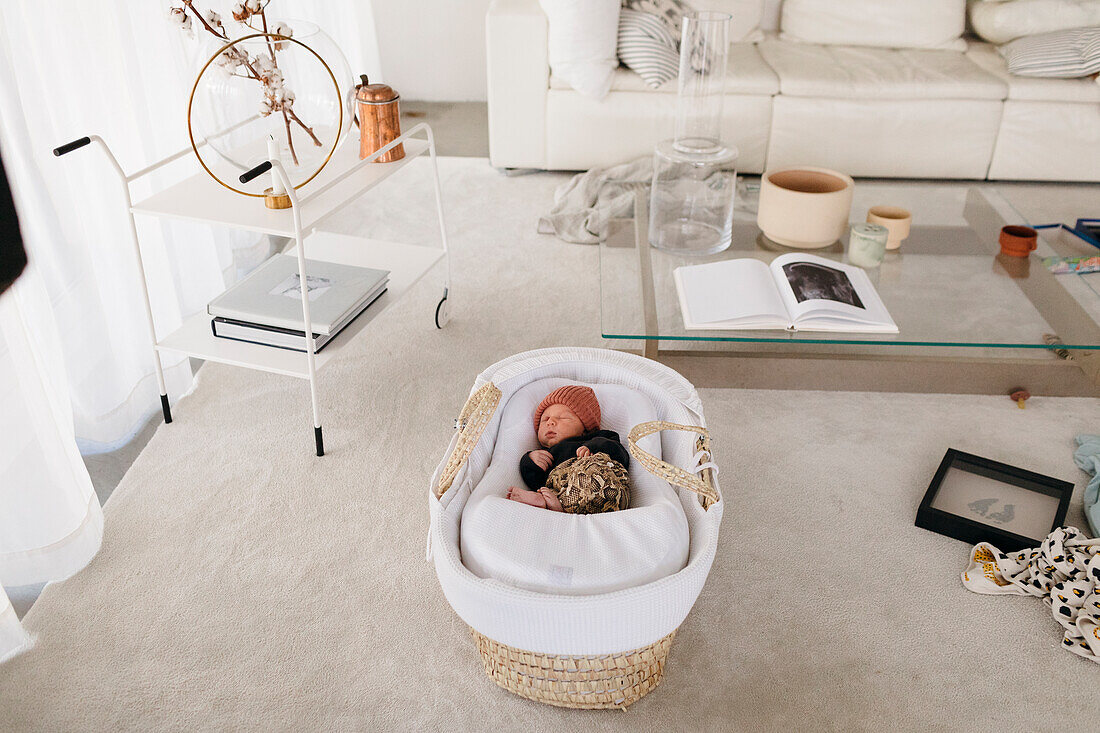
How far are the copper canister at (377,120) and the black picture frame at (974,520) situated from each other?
4.69 ft

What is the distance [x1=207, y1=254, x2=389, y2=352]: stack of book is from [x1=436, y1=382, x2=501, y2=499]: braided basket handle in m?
0.54

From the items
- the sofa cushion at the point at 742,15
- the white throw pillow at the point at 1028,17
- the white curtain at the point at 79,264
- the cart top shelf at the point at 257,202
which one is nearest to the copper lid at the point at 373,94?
the cart top shelf at the point at 257,202

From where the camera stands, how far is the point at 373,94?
79.1 inches

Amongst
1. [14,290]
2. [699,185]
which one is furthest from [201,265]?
[699,185]

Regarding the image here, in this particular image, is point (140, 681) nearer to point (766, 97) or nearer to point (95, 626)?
point (95, 626)

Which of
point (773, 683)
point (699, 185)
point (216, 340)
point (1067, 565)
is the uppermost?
point (699, 185)

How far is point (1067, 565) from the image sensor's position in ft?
5.07

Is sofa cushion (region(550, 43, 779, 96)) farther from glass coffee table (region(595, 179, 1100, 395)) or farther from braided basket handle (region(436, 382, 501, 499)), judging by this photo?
braided basket handle (region(436, 382, 501, 499))

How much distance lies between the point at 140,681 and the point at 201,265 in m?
1.37

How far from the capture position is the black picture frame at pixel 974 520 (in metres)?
1.67

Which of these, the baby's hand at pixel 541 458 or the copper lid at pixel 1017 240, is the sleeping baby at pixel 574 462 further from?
the copper lid at pixel 1017 240

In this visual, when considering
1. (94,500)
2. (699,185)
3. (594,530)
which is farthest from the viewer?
(699,185)

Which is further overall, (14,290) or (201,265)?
(201,265)

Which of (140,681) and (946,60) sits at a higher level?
(946,60)
